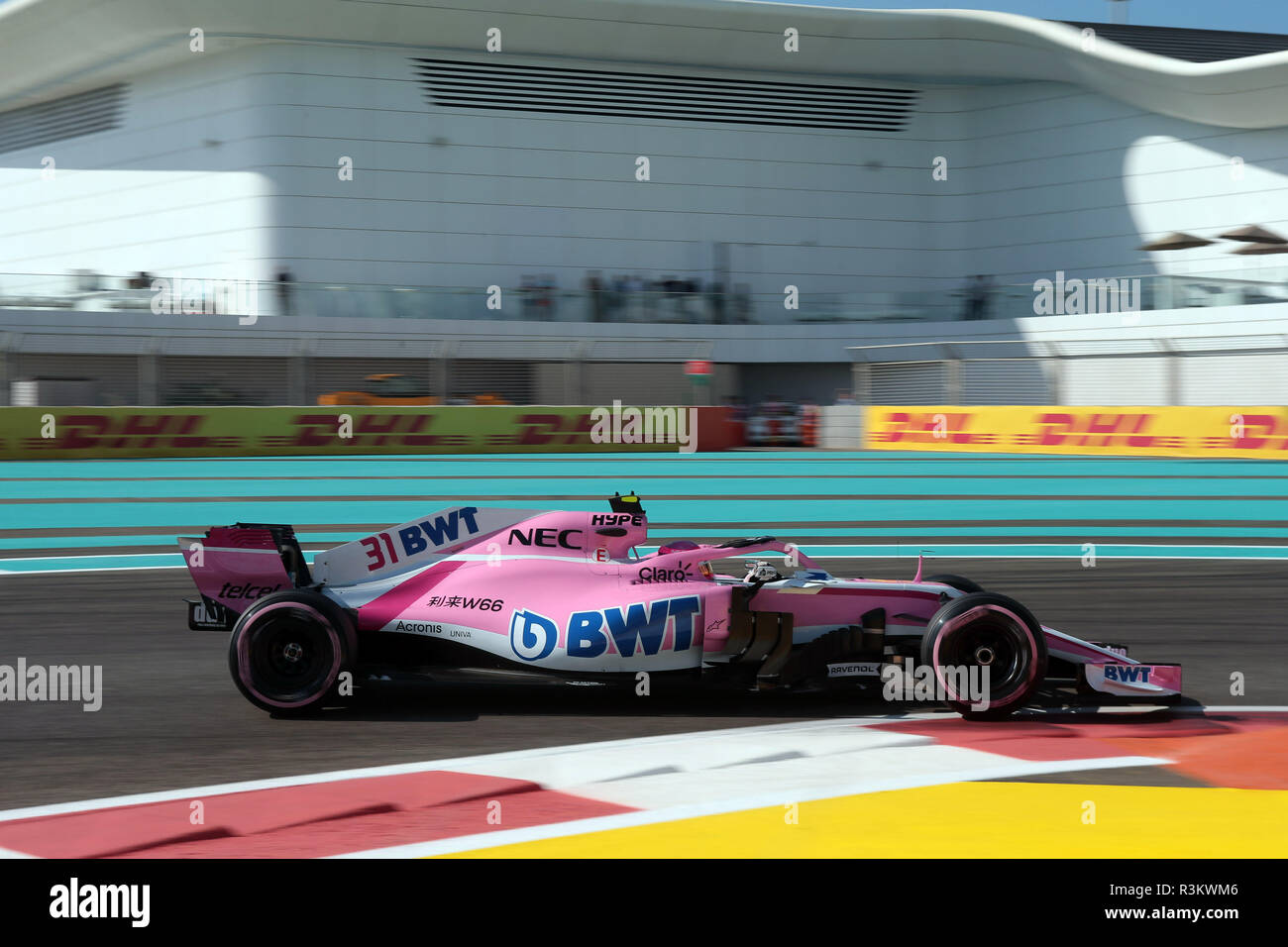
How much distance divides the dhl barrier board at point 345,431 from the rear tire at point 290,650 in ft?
59.2

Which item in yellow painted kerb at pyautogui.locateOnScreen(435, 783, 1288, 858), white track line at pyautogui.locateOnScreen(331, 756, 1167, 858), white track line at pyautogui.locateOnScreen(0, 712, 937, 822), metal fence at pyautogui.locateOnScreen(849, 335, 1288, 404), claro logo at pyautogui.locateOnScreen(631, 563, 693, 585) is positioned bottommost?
yellow painted kerb at pyautogui.locateOnScreen(435, 783, 1288, 858)

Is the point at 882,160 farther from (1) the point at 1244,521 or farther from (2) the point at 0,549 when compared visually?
(2) the point at 0,549

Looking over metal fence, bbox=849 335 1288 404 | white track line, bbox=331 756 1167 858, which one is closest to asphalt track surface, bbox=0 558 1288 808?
white track line, bbox=331 756 1167 858

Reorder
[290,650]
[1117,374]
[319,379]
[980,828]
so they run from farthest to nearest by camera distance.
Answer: [319,379] < [1117,374] < [290,650] < [980,828]

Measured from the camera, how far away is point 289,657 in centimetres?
563

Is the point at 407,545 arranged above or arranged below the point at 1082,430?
below

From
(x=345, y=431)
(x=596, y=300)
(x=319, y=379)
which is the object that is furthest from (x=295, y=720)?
(x=596, y=300)

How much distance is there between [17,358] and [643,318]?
544 inches

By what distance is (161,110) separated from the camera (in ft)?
119

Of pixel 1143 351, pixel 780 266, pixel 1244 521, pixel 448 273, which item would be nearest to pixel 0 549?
pixel 1244 521

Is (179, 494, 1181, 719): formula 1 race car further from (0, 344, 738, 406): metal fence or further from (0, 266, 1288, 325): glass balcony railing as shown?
(0, 266, 1288, 325): glass balcony railing

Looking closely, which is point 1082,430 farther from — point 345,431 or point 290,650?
point 290,650

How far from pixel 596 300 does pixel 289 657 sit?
→ 26617mm

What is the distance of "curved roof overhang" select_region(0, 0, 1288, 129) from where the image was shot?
112 ft
